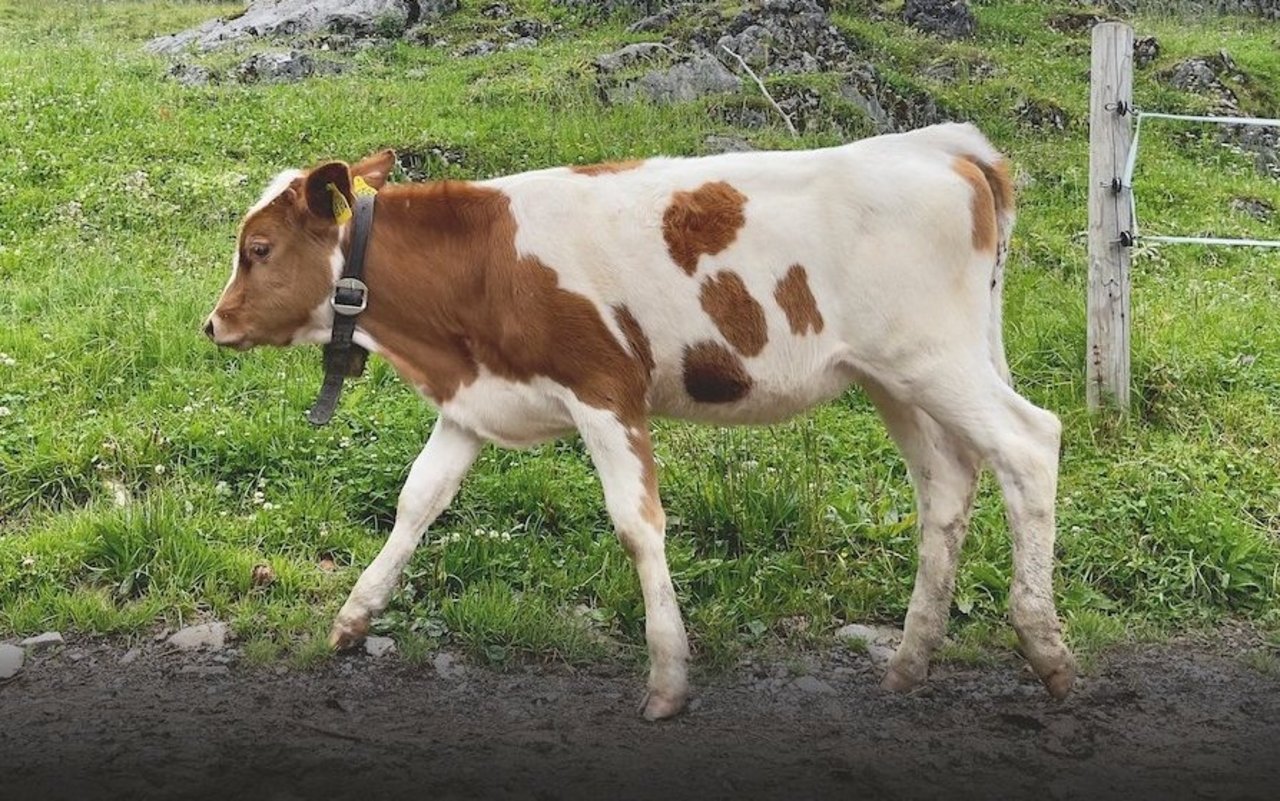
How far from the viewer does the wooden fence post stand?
651 cm

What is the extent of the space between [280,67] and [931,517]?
43.6 feet

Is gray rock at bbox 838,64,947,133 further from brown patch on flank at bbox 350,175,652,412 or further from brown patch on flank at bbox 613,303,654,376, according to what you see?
brown patch on flank at bbox 613,303,654,376

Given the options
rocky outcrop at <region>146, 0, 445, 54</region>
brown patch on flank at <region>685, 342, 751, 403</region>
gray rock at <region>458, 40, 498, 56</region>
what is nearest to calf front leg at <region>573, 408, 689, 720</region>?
brown patch on flank at <region>685, 342, 751, 403</region>

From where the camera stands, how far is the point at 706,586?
5.14m

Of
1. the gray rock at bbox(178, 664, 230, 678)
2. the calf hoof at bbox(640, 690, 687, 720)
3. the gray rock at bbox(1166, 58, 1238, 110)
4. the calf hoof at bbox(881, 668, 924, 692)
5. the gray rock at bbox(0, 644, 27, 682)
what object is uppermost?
the gray rock at bbox(0, 644, 27, 682)

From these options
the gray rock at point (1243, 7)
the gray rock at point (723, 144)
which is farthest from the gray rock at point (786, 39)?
the gray rock at point (1243, 7)

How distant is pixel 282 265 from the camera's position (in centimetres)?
447

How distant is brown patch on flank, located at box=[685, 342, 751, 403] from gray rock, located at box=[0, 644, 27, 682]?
105 inches

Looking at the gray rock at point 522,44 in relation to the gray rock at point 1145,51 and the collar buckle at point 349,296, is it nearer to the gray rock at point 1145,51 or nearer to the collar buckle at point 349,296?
the gray rock at point 1145,51

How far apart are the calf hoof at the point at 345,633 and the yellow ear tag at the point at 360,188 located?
5.28ft

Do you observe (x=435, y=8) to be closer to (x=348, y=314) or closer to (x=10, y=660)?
(x=348, y=314)

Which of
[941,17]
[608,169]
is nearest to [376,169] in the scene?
[608,169]

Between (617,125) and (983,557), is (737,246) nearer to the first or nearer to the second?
(983,557)

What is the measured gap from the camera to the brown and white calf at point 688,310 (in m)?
4.23
